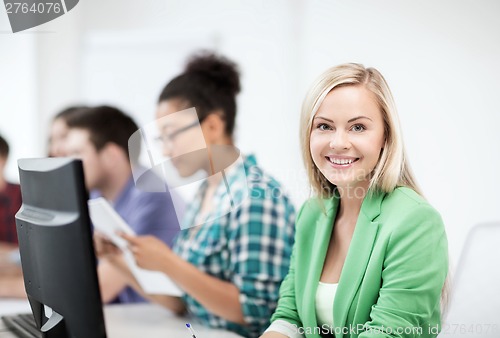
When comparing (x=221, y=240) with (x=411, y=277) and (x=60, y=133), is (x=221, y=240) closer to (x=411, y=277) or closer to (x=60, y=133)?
(x=411, y=277)

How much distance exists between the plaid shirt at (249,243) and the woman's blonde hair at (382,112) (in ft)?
1.47

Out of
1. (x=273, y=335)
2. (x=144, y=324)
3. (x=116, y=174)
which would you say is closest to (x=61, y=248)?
(x=273, y=335)

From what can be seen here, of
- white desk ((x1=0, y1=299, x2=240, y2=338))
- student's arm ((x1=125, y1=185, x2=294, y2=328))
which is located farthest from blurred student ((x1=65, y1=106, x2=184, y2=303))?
student's arm ((x1=125, y1=185, x2=294, y2=328))

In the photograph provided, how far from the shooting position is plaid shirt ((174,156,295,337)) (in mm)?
1548

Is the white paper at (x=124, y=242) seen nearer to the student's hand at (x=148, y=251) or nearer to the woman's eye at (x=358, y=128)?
the student's hand at (x=148, y=251)

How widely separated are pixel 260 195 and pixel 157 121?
37 cm

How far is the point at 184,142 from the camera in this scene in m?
1.62

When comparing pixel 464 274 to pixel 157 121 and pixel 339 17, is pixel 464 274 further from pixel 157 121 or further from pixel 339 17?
pixel 157 121

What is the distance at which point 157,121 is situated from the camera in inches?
67.1

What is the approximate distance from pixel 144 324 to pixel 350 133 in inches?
33.4

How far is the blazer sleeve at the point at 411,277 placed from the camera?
1021 mm

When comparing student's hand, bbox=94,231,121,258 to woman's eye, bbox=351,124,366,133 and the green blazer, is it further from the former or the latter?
woman's eye, bbox=351,124,366,133

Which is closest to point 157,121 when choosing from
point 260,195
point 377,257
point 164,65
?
point 260,195

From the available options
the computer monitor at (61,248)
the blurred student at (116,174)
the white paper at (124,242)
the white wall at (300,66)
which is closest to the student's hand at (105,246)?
the white paper at (124,242)
